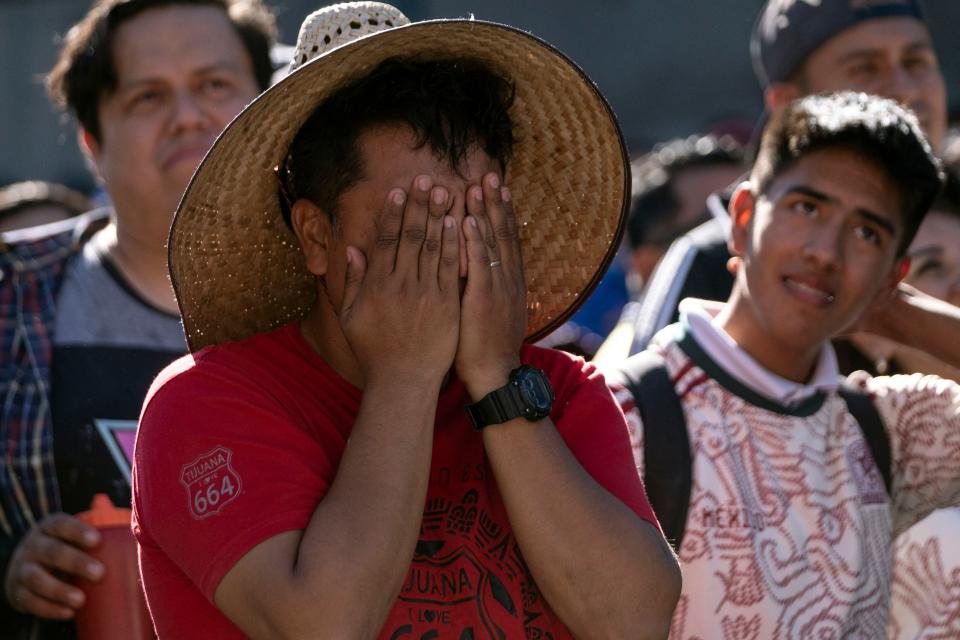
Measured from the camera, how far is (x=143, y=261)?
12.4 feet

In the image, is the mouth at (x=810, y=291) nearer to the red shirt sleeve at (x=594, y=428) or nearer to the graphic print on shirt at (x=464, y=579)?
the red shirt sleeve at (x=594, y=428)

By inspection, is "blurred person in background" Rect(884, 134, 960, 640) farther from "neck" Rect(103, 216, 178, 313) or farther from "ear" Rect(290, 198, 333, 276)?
"neck" Rect(103, 216, 178, 313)

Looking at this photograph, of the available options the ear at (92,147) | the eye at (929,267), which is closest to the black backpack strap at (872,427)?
the eye at (929,267)

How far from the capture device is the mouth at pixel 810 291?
3.12 m

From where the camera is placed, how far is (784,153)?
3377 millimetres

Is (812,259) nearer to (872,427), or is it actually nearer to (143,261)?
(872,427)

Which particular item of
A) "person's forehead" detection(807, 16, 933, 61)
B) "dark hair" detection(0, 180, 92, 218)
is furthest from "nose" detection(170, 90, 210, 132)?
"dark hair" detection(0, 180, 92, 218)

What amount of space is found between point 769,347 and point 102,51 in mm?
1991

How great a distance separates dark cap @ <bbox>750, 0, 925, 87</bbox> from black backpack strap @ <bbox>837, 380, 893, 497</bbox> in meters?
1.72

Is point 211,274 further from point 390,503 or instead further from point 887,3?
point 887,3

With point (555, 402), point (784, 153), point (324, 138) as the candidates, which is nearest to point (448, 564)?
point (555, 402)

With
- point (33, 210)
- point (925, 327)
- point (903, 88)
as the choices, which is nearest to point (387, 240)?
point (925, 327)

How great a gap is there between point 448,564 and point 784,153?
1.59 metres

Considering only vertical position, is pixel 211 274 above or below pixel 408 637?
above
